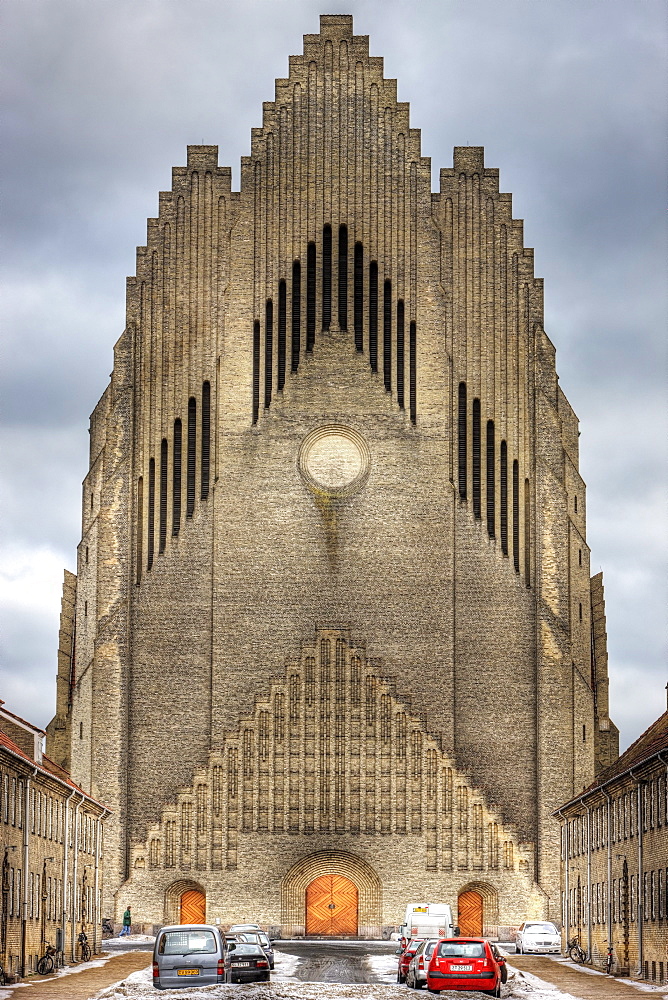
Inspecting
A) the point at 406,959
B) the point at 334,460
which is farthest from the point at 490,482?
the point at 406,959

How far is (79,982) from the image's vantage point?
44.1 meters

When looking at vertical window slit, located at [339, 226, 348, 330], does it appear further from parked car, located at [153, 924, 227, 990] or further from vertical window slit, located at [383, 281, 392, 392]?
parked car, located at [153, 924, 227, 990]

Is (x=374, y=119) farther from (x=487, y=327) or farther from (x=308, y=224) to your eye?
(x=487, y=327)

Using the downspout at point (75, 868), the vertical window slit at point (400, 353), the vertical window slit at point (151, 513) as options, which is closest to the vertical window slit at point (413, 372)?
the vertical window slit at point (400, 353)

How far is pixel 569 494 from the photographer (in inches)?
3191

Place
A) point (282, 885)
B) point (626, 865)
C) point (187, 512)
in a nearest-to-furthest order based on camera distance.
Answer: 1. point (626, 865)
2. point (282, 885)
3. point (187, 512)

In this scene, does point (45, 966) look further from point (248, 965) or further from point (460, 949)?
point (460, 949)

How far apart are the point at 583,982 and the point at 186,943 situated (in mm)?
13031

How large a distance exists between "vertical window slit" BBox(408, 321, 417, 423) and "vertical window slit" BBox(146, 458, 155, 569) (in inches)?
495

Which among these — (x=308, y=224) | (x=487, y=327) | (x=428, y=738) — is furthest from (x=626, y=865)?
(x=308, y=224)

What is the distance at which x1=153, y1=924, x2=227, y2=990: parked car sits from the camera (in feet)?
119

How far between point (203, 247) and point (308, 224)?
5.19m

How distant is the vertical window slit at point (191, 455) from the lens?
80.8 meters

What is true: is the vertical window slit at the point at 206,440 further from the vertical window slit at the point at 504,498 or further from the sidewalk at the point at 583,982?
the sidewalk at the point at 583,982
